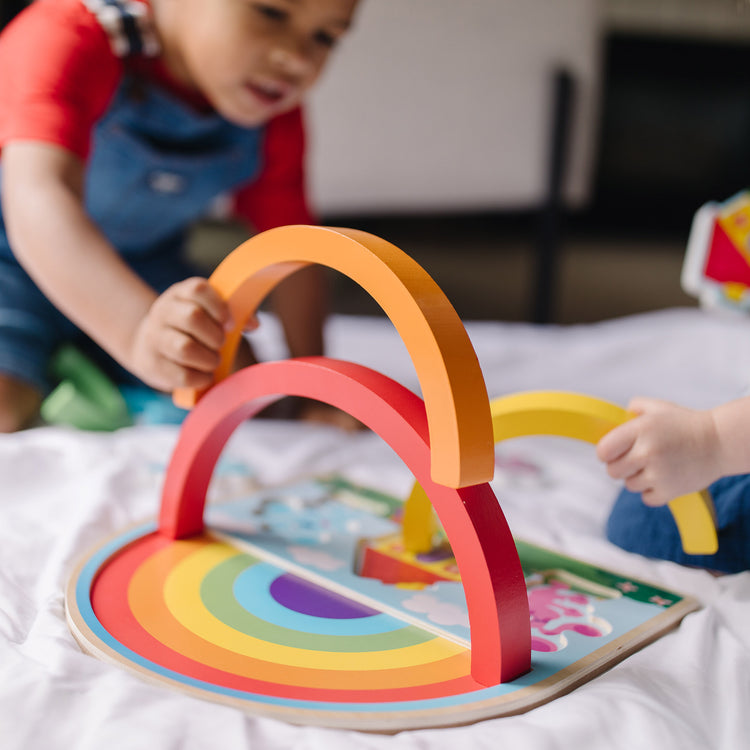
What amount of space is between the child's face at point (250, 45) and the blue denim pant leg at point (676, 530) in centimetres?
47

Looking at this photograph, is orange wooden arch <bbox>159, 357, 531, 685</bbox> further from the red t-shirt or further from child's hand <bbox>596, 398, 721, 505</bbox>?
the red t-shirt

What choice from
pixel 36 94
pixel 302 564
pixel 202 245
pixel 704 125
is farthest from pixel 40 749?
pixel 704 125

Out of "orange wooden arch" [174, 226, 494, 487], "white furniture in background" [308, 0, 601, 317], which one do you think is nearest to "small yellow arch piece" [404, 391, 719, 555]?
"orange wooden arch" [174, 226, 494, 487]

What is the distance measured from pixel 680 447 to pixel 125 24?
623 millimetres

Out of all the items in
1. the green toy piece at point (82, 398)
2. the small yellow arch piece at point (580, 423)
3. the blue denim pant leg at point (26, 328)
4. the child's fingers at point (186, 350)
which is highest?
the child's fingers at point (186, 350)

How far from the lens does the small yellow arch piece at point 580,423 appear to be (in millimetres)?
443

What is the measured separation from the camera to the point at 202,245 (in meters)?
1.99

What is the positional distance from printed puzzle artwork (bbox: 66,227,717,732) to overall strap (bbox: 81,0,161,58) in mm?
399

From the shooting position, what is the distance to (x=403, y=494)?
2.10 feet

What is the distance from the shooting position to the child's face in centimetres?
69

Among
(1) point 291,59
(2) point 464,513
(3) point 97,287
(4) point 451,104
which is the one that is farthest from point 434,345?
(4) point 451,104

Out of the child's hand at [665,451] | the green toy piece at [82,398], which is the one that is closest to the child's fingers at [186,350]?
the child's hand at [665,451]

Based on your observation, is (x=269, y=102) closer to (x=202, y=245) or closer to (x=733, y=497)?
(x=733, y=497)

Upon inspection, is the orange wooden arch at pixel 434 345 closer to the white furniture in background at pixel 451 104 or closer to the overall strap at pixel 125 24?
the overall strap at pixel 125 24
